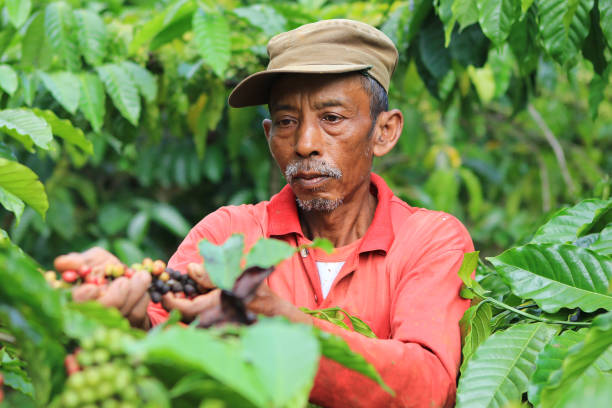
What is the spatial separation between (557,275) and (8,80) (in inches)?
59.1

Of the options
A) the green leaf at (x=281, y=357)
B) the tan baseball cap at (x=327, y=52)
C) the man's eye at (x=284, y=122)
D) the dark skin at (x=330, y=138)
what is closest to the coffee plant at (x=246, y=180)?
the green leaf at (x=281, y=357)

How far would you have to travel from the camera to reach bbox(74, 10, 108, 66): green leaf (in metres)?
2.09

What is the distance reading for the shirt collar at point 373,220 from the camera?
5.05ft

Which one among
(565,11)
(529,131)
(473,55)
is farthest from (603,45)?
(529,131)

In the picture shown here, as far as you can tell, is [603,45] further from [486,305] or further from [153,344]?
[153,344]

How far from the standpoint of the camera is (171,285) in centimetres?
105

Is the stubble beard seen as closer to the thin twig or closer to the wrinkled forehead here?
the wrinkled forehead

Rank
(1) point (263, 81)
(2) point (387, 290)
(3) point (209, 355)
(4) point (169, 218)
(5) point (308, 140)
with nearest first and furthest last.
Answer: (3) point (209, 355), (2) point (387, 290), (5) point (308, 140), (1) point (263, 81), (4) point (169, 218)

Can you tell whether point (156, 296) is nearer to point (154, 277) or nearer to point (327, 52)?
point (154, 277)

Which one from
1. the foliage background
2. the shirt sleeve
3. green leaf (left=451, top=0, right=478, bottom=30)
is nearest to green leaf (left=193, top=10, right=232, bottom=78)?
the foliage background

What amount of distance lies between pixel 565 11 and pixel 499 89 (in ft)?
2.79

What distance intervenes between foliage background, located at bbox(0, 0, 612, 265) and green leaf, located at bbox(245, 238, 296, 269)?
100 centimetres

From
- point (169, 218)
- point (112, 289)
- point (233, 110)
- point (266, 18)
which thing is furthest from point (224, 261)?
point (169, 218)

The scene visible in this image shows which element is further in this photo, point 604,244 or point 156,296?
point 604,244
